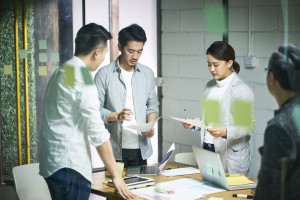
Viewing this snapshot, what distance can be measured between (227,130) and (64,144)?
2.03 feet

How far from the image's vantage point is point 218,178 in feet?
5.10

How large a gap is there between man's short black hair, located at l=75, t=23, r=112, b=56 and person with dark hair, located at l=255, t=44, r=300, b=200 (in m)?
Answer: 0.66

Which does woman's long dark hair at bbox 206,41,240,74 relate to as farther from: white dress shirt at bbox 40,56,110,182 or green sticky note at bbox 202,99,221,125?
white dress shirt at bbox 40,56,110,182

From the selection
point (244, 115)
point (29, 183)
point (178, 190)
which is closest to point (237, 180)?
point (178, 190)

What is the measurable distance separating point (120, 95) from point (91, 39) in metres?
0.44

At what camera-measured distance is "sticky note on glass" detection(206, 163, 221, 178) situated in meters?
1.54

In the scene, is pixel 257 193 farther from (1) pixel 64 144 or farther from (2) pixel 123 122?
(2) pixel 123 122

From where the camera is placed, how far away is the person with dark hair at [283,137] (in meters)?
0.91

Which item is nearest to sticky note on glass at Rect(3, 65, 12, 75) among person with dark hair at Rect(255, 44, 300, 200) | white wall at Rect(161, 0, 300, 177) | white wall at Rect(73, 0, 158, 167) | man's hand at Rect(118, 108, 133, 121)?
white wall at Rect(73, 0, 158, 167)

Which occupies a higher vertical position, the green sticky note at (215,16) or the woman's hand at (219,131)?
the green sticky note at (215,16)

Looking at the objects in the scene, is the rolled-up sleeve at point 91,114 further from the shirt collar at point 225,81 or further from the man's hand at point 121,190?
the shirt collar at point 225,81

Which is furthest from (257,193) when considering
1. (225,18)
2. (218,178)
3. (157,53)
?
(225,18)

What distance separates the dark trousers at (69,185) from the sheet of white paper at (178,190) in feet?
0.61

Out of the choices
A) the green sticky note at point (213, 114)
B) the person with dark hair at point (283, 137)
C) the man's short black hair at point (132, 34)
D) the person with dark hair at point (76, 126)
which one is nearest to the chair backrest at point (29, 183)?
the person with dark hair at point (76, 126)
